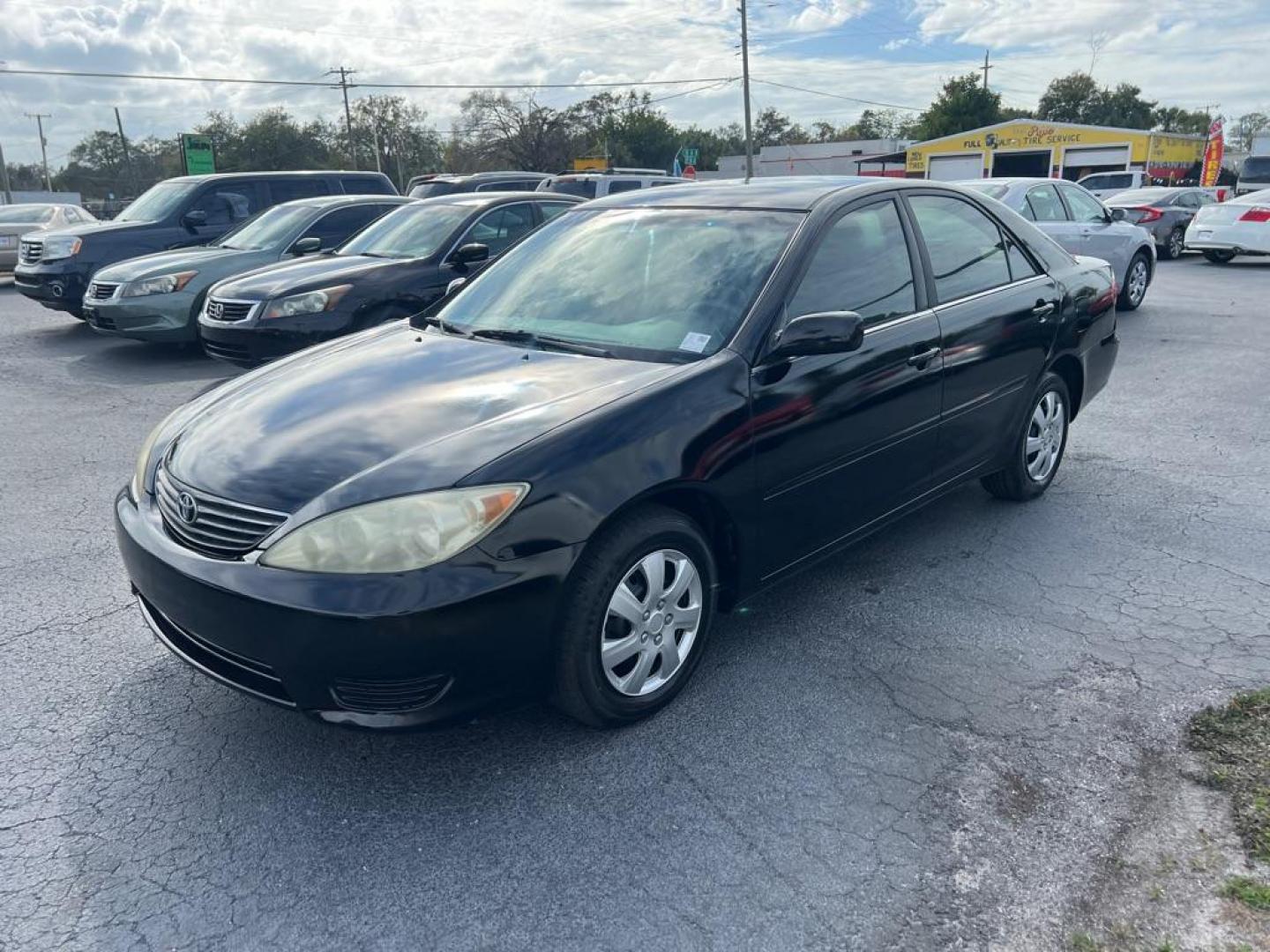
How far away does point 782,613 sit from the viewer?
4000 millimetres

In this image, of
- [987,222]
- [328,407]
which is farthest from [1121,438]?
[328,407]

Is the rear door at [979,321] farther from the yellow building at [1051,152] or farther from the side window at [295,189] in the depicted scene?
the yellow building at [1051,152]

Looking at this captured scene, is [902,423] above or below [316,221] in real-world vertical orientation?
below

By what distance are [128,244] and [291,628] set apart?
1068 centimetres

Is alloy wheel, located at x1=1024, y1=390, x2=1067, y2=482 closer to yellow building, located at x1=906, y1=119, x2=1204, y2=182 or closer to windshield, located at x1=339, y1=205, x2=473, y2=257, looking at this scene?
windshield, located at x1=339, y1=205, x2=473, y2=257

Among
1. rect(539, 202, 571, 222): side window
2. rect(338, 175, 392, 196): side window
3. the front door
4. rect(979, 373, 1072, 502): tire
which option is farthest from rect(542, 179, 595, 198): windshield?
the front door

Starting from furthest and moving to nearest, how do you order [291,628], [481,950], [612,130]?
1. [612,130]
2. [291,628]
3. [481,950]

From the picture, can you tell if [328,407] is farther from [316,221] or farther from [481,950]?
[316,221]

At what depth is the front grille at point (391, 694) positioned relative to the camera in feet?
8.53

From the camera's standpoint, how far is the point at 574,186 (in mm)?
17969

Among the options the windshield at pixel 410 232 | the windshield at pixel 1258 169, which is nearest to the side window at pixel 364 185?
the windshield at pixel 410 232

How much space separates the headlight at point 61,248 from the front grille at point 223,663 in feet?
32.7

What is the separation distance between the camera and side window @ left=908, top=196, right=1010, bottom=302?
428 cm

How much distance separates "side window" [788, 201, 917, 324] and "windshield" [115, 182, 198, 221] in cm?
1047
